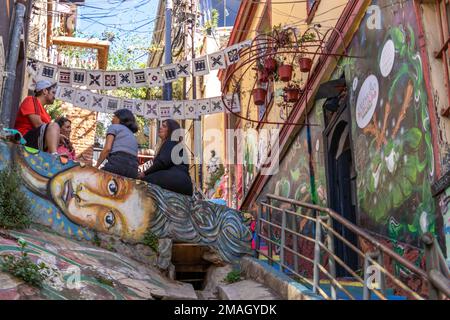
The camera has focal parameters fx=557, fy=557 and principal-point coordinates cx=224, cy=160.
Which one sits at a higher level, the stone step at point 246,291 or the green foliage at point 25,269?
the green foliage at point 25,269

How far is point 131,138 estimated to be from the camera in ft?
25.1

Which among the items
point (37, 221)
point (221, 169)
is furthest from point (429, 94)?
point (221, 169)

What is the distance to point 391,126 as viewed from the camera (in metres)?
6.31

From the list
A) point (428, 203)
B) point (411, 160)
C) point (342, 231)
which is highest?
point (411, 160)

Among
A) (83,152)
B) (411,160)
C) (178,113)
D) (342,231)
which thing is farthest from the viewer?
(83,152)

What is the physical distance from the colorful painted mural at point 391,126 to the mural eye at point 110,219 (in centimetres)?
322

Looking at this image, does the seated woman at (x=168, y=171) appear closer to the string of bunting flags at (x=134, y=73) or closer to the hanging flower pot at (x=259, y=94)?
the hanging flower pot at (x=259, y=94)

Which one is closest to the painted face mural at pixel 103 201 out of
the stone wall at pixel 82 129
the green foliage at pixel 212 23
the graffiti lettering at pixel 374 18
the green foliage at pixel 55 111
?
the graffiti lettering at pixel 374 18

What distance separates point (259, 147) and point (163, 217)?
8.07m

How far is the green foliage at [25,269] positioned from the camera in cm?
445

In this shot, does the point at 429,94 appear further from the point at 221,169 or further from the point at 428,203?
the point at 221,169

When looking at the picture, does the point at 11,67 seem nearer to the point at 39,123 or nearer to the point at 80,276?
the point at 39,123

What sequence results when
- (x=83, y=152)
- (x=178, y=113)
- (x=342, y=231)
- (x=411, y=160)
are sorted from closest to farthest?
(x=411, y=160), (x=342, y=231), (x=178, y=113), (x=83, y=152)
